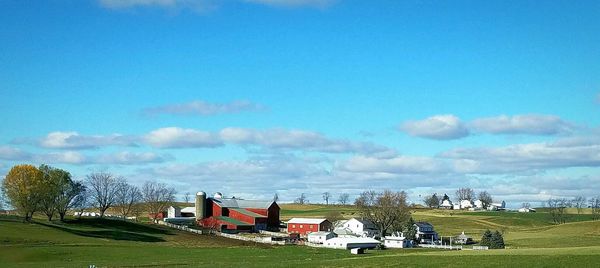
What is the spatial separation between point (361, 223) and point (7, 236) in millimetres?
65805

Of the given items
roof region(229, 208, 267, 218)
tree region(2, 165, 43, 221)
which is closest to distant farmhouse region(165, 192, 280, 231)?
roof region(229, 208, 267, 218)

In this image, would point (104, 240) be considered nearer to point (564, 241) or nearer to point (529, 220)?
point (564, 241)

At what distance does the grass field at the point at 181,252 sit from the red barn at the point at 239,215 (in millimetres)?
16608

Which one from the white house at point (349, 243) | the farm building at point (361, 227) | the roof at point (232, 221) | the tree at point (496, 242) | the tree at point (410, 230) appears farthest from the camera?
the roof at point (232, 221)

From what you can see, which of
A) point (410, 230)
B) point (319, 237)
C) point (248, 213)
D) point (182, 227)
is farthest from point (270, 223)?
point (319, 237)

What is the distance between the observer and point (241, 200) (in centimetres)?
14775

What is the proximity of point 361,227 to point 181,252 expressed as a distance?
56526 mm

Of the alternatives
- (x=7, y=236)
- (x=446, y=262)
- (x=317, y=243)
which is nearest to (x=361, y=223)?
(x=317, y=243)

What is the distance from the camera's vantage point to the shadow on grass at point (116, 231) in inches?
3756

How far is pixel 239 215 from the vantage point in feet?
448

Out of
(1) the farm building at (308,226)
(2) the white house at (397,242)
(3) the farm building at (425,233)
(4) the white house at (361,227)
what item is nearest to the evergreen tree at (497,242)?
(2) the white house at (397,242)

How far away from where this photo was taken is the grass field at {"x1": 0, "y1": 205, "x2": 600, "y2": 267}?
167 ft

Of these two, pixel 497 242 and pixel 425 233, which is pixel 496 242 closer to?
pixel 497 242

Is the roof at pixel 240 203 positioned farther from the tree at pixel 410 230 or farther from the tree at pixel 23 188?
the tree at pixel 23 188
